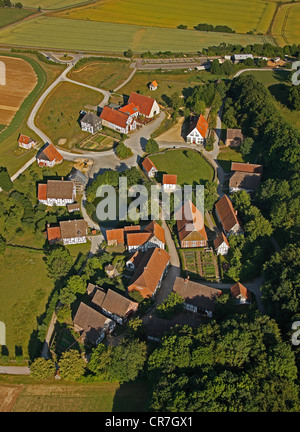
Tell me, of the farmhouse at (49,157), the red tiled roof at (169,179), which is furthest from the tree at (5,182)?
the red tiled roof at (169,179)

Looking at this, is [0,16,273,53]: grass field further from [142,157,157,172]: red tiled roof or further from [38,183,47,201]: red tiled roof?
[38,183,47,201]: red tiled roof

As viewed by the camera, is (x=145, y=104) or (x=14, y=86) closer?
(x=145, y=104)

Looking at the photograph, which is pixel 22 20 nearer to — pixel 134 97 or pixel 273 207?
pixel 134 97

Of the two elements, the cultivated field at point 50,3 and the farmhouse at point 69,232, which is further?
the cultivated field at point 50,3

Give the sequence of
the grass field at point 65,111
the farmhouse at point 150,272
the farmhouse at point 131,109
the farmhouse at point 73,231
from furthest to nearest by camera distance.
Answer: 1. the farmhouse at point 131,109
2. the grass field at point 65,111
3. the farmhouse at point 73,231
4. the farmhouse at point 150,272

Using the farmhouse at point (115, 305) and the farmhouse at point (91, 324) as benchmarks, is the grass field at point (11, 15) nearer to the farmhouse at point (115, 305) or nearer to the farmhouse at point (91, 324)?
the farmhouse at point (115, 305)

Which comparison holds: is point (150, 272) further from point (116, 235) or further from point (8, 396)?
point (8, 396)

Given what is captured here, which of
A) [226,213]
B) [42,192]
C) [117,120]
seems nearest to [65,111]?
[117,120]
